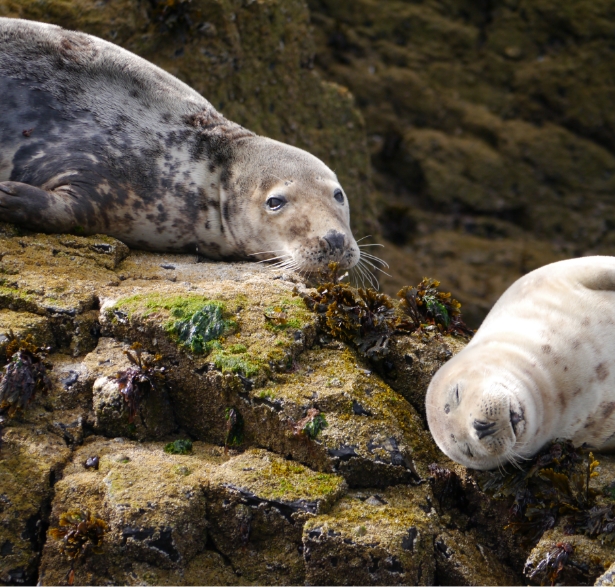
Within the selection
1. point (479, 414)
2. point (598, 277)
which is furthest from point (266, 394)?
point (598, 277)

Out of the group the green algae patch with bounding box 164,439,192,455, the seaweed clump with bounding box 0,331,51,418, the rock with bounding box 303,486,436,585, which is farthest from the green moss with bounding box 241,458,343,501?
the seaweed clump with bounding box 0,331,51,418

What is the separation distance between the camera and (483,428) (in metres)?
3.75

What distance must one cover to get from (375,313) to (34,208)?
7.38ft

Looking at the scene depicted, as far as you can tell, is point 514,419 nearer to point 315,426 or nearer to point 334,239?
point 315,426

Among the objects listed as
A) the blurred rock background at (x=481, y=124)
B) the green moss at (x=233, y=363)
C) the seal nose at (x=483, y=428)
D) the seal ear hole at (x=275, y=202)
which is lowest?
the blurred rock background at (x=481, y=124)

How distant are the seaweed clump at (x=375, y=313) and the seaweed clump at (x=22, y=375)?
60.1 inches

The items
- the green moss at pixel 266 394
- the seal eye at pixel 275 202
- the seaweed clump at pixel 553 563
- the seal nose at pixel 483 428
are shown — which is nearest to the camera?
the seaweed clump at pixel 553 563

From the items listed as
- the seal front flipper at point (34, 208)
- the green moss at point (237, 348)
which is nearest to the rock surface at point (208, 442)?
the green moss at point (237, 348)

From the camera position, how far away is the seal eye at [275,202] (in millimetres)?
5770

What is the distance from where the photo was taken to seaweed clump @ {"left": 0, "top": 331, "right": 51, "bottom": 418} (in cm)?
398

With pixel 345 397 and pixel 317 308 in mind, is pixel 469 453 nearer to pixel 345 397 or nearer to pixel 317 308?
pixel 345 397

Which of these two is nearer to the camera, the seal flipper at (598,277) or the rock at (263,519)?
the rock at (263,519)

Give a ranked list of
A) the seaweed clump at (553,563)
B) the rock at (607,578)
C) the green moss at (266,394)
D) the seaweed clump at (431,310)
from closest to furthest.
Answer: the rock at (607,578) → the seaweed clump at (553,563) → the green moss at (266,394) → the seaweed clump at (431,310)

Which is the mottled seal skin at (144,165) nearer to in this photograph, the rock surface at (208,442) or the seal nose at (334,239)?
the seal nose at (334,239)
